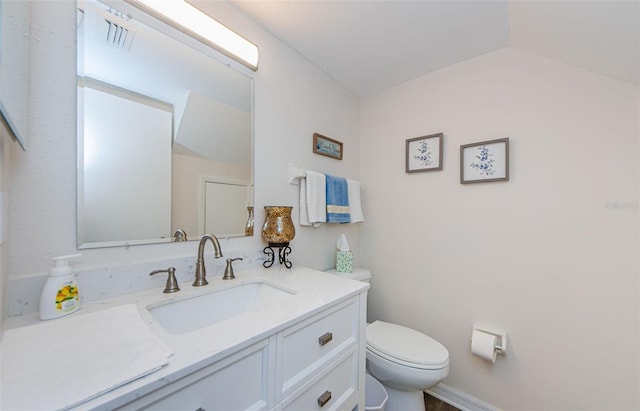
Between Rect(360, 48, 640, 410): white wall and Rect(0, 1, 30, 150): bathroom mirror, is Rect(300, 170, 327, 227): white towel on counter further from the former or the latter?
Rect(0, 1, 30, 150): bathroom mirror

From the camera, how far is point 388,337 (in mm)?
1367

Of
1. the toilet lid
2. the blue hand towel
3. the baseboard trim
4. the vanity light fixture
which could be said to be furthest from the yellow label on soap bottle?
the baseboard trim

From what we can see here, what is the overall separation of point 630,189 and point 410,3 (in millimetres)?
1263

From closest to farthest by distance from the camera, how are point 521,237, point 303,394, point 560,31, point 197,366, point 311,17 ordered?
point 197,366 < point 303,394 < point 560,31 < point 311,17 < point 521,237

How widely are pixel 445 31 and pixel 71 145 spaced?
1.67 m

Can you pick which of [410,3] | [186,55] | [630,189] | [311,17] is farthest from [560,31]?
[186,55]

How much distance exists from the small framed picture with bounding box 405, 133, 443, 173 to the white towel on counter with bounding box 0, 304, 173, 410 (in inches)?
63.3

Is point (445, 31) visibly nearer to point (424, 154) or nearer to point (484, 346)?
point (424, 154)

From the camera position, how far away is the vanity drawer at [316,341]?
27.5 inches

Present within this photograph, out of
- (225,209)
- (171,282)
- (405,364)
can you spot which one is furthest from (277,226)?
(405,364)

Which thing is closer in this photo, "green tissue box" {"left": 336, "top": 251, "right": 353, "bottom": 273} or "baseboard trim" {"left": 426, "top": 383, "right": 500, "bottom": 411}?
"baseboard trim" {"left": 426, "top": 383, "right": 500, "bottom": 411}

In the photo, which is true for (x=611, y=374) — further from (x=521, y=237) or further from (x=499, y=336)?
(x=521, y=237)

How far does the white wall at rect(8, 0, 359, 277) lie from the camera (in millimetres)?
680

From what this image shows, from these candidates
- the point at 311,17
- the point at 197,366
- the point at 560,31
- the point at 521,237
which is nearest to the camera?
the point at 197,366
